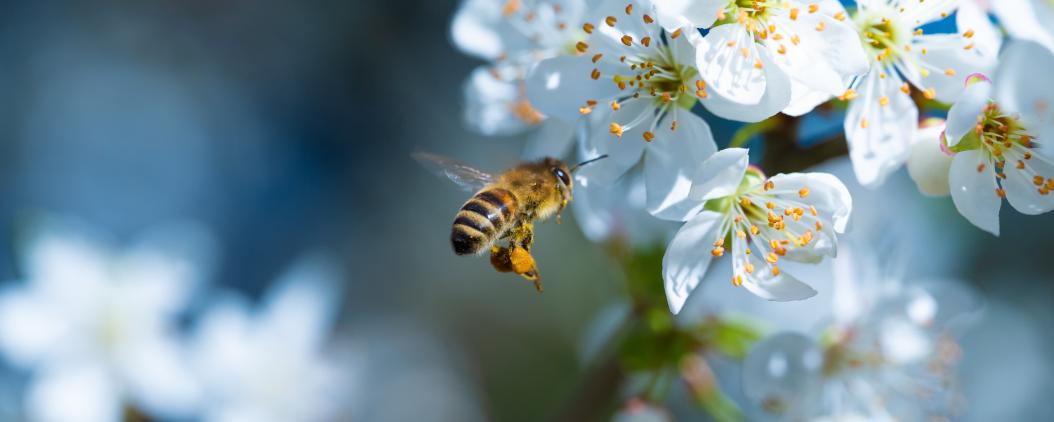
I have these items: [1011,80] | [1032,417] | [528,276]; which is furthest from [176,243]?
[1032,417]

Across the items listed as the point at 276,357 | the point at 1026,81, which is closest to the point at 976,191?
the point at 1026,81

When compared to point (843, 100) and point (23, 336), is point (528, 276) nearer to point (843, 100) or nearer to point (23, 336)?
point (843, 100)

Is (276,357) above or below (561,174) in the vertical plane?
above

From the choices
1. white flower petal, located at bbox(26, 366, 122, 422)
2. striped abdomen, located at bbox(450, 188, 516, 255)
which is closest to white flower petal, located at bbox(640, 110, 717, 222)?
striped abdomen, located at bbox(450, 188, 516, 255)

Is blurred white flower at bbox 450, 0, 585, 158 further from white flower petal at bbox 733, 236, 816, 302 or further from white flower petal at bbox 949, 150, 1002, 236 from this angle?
white flower petal at bbox 949, 150, 1002, 236

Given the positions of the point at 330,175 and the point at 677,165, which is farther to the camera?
the point at 330,175

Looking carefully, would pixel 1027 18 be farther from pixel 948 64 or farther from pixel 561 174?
pixel 561 174

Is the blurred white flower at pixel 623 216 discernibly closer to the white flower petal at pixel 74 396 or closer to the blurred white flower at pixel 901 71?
the blurred white flower at pixel 901 71
